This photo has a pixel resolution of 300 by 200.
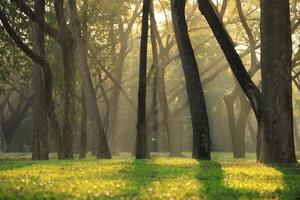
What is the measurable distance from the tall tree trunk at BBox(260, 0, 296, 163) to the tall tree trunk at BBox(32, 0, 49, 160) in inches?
443

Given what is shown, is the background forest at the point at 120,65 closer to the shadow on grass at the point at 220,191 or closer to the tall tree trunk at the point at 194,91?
the tall tree trunk at the point at 194,91

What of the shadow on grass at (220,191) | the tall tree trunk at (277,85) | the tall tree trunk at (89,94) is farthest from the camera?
the tall tree trunk at (89,94)

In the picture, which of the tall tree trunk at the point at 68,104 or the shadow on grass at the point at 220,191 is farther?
the tall tree trunk at the point at 68,104

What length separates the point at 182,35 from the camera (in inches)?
783

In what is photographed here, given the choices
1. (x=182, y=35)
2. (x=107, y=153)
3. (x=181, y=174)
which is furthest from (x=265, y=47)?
(x=107, y=153)

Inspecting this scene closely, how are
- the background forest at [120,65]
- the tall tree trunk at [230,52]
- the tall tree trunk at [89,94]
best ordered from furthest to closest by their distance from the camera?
the background forest at [120,65], the tall tree trunk at [89,94], the tall tree trunk at [230,52]

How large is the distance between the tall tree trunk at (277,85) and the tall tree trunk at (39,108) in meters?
11.3

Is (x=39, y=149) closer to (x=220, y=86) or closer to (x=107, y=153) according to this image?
(x=107, y=153)

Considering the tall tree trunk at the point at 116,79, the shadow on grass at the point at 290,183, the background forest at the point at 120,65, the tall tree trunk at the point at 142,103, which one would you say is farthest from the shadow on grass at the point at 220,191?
the tall tree trunk at the point at 116,79

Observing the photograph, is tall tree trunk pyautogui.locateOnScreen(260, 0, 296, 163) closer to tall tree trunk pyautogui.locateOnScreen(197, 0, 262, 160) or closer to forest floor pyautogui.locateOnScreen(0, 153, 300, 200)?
tall tree trunk pyautogui.locateOnScreen(197, 0, 262, 160)

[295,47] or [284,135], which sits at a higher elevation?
[295,47]

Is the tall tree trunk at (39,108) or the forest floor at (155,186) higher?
the tall tree trunk at (39,108)

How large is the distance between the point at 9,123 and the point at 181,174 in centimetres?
4361

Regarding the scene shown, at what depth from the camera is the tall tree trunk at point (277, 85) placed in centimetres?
1664
